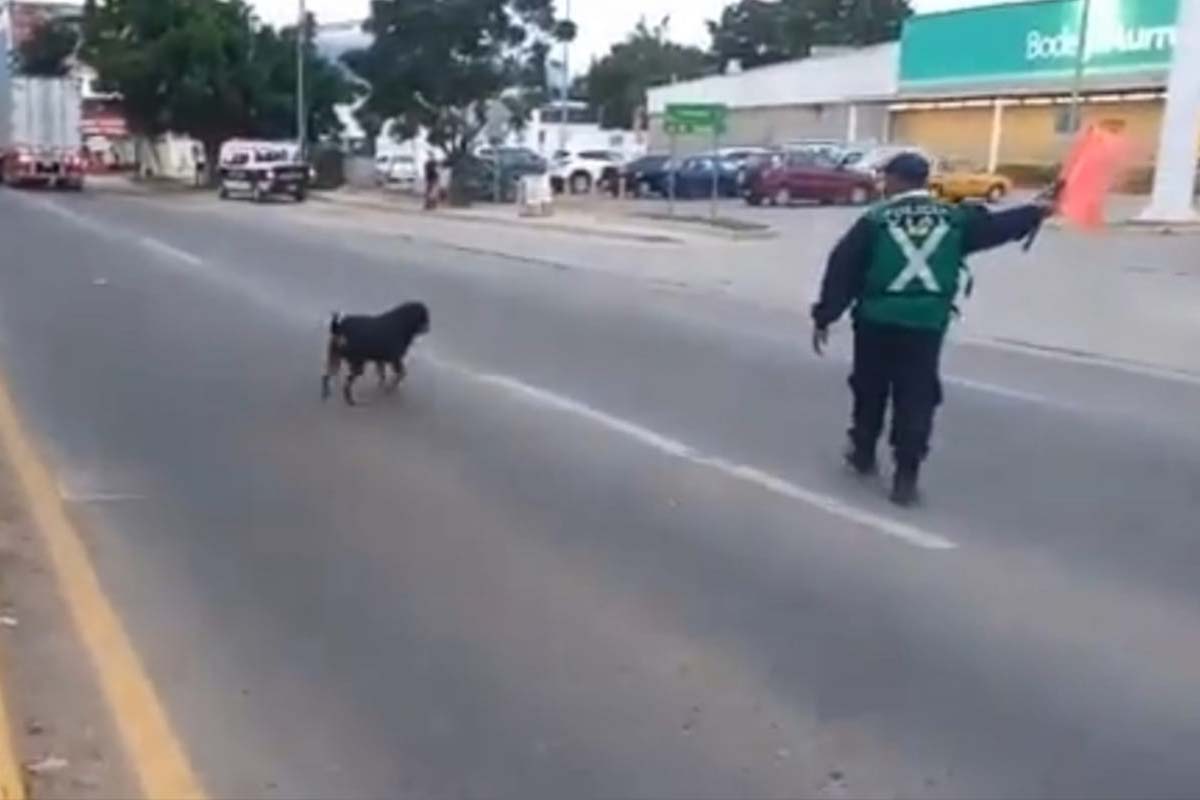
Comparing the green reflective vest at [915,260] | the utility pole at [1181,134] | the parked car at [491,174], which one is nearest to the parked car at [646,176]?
the parked car at [491,174]

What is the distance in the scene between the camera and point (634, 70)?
11375 cm

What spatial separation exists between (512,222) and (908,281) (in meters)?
33.6

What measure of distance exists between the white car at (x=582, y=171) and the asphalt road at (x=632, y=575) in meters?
47.2

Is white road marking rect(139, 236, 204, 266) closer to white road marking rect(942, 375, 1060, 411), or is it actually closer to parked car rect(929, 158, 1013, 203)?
white road marking rect(942, 375, 1060, 411)

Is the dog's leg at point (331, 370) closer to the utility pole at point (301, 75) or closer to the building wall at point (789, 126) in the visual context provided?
the utility pole at point (301, 75)

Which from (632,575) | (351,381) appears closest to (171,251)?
(351,381)

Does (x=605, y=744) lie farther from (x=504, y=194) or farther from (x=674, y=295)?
(x=504, y=194)

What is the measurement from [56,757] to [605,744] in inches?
62.3

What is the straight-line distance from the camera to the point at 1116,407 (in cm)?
1234

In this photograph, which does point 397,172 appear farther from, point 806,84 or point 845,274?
point 845,274

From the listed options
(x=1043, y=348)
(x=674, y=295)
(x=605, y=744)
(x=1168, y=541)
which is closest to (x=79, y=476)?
(x=605, y=744)

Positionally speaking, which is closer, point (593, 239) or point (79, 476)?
point (79, 476)

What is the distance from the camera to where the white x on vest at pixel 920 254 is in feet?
27.5

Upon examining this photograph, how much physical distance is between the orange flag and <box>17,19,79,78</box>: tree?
73327 millimetres
